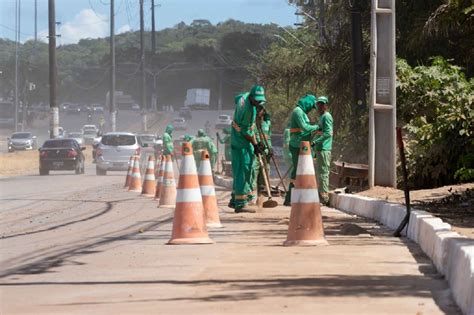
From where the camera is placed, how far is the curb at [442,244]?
8.06m

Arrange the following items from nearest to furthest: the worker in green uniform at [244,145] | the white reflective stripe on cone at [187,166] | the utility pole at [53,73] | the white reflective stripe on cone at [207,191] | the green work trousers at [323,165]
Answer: the white reflective stripe on cone at [187,166]
the white reflective stripe on cone at [207,191]
the worker in green uniform at [244,145]
the green work trousers at [323,165]
the utility pole at [53,73]

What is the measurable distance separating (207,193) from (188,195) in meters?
2.46

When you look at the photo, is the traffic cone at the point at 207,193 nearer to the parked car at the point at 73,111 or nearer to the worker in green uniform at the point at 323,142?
the worker in green uniform at the point at 323,142

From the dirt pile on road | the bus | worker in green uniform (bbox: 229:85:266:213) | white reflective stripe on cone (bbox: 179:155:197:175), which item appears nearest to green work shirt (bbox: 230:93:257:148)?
worker in green uniform (bbox: 229:85:266:213)

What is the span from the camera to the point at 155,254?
12.5 meters

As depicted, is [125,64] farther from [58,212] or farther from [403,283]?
[403,283]

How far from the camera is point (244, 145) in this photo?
18984mm

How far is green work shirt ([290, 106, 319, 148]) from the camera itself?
20487mm

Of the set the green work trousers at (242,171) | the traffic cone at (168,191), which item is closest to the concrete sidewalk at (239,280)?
the green work trousers at (242,171)

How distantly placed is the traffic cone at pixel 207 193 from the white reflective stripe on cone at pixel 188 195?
7.62 feet

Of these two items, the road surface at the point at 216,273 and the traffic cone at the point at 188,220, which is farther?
the traffic cone at the point at 188,220

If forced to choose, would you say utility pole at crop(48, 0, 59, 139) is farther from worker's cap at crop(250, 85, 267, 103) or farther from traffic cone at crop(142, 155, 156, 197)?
worker's cap at crop(250, 85, 267, 103)

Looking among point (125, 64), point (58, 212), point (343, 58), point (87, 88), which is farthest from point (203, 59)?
point (58, 212)

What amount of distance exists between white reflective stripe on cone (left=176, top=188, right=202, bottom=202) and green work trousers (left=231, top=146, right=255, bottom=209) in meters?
5.19
